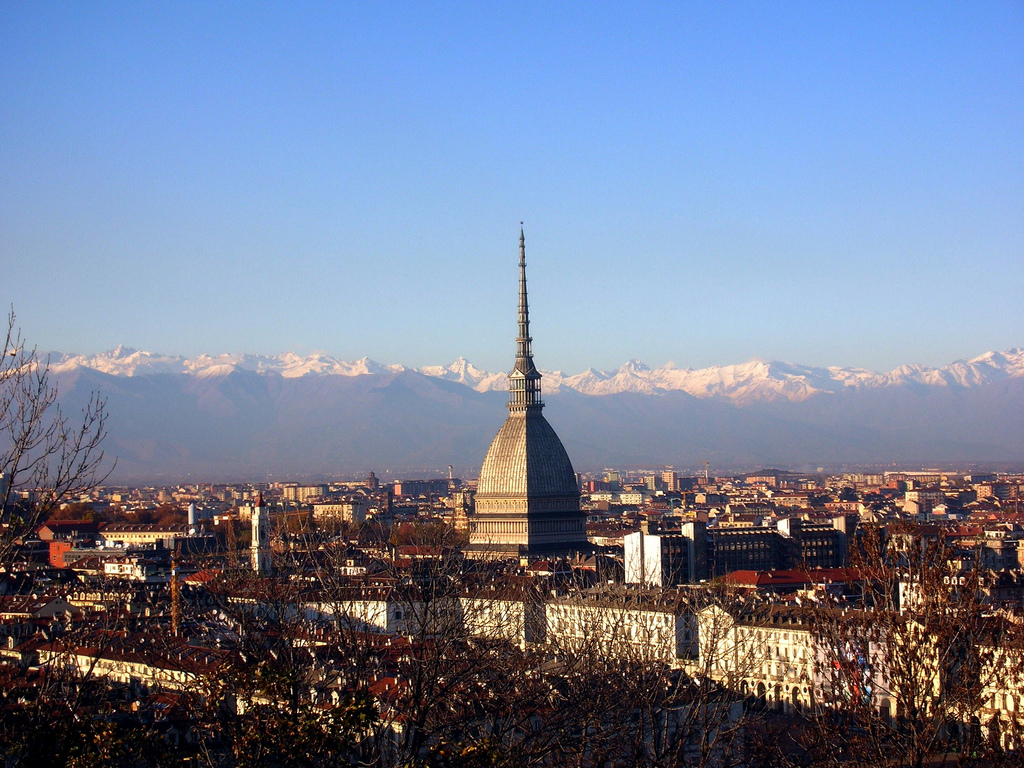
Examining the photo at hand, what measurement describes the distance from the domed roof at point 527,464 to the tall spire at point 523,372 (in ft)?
1.94

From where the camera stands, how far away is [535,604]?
1805 inches

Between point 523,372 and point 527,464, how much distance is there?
5.36 m

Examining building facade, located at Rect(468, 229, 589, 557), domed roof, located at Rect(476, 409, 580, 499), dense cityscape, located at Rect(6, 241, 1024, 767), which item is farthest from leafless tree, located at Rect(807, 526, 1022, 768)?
domed roof, located at Rect(476, 409, 580, 499)

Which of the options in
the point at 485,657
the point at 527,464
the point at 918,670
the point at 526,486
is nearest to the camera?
the point at 918,670

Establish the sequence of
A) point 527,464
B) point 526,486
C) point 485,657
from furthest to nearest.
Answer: point 527,464 → point 526,486 → point 485,657

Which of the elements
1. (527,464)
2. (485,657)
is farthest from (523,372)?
(485,657)

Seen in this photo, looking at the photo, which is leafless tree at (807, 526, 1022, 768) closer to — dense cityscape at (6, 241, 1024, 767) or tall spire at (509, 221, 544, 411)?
dense cityscape at (6, 241, 1024, 767)

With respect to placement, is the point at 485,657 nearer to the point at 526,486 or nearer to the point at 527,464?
the point at 526,486

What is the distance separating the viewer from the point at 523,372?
93.2 m

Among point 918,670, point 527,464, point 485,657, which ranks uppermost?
point 527,464

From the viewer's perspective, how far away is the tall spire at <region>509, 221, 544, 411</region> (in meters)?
93.1

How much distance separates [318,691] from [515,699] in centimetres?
389

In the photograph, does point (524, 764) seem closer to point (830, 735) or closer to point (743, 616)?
point (830, 735)

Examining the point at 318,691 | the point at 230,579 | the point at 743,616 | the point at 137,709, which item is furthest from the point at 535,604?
the point at 318,691
